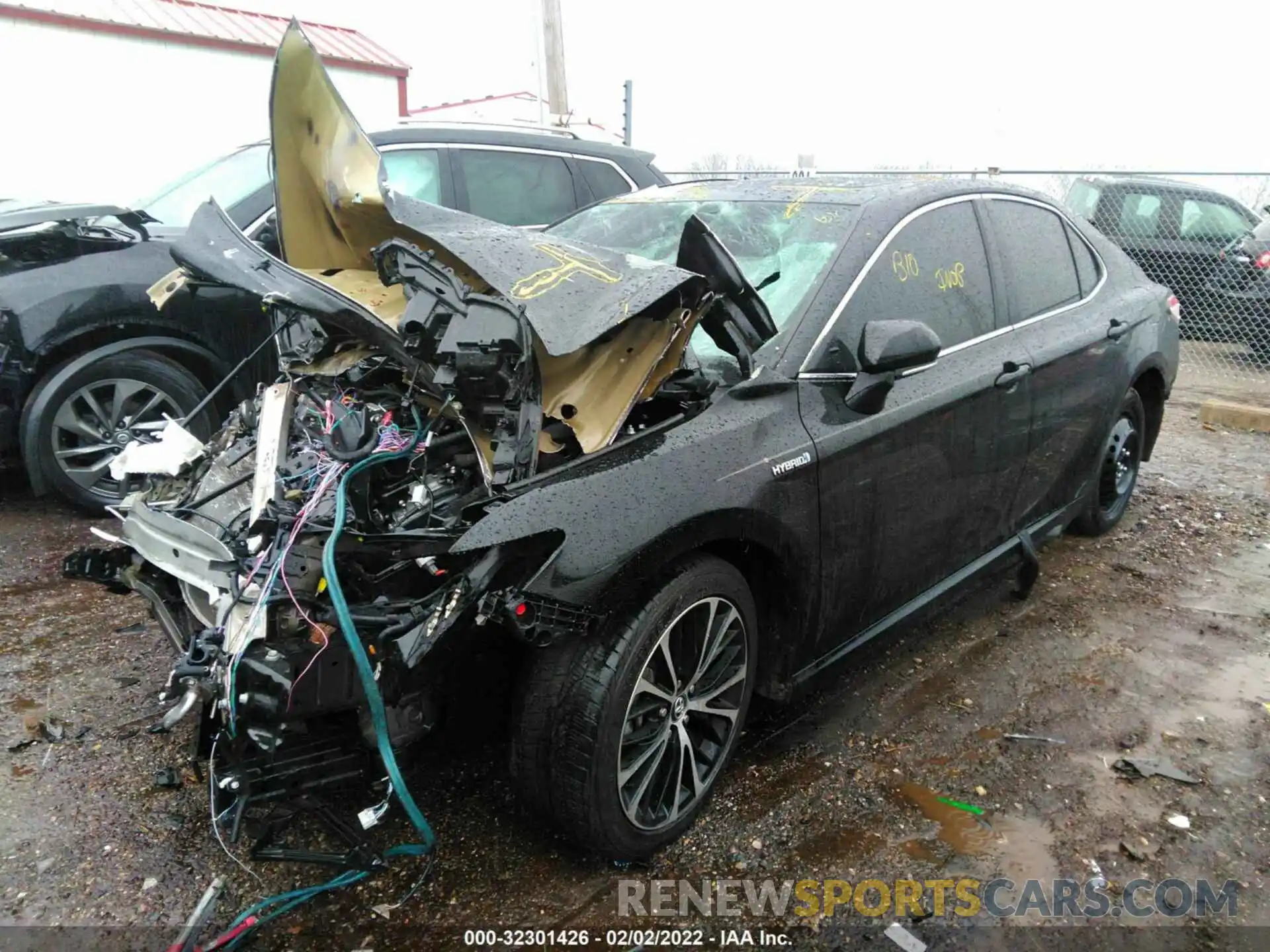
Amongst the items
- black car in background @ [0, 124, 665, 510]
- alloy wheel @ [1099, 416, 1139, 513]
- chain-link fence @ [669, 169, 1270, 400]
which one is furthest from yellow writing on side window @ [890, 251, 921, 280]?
chain-link fence @ [669, 169, 1270, 400]

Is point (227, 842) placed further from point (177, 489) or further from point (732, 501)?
point (732, 501)

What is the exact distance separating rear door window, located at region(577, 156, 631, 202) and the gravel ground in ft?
11.6

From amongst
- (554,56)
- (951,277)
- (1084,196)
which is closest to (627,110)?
(554,56)

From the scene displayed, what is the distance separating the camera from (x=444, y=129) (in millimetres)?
5453

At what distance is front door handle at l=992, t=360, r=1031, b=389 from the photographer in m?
3.30

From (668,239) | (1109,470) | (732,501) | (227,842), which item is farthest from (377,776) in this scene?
(1109,470)

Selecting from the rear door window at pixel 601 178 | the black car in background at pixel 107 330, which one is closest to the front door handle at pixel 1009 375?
the black car in background at pixel 107 330

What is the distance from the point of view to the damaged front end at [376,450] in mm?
2061

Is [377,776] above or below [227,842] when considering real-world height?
above

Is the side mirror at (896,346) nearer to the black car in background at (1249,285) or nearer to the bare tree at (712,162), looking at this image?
the black car in background at (1249,285)

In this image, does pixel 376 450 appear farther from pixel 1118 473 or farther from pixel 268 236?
pixel 1118 473

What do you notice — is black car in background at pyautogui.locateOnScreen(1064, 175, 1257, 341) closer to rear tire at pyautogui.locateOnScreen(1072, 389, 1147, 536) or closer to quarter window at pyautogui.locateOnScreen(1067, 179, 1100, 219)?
quarter window at pyautogui.locateOnScreen(1067, 179, 1100, 219)

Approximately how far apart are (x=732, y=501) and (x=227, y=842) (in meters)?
1.71

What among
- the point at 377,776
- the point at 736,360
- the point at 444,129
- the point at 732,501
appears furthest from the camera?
the point at 444,129
